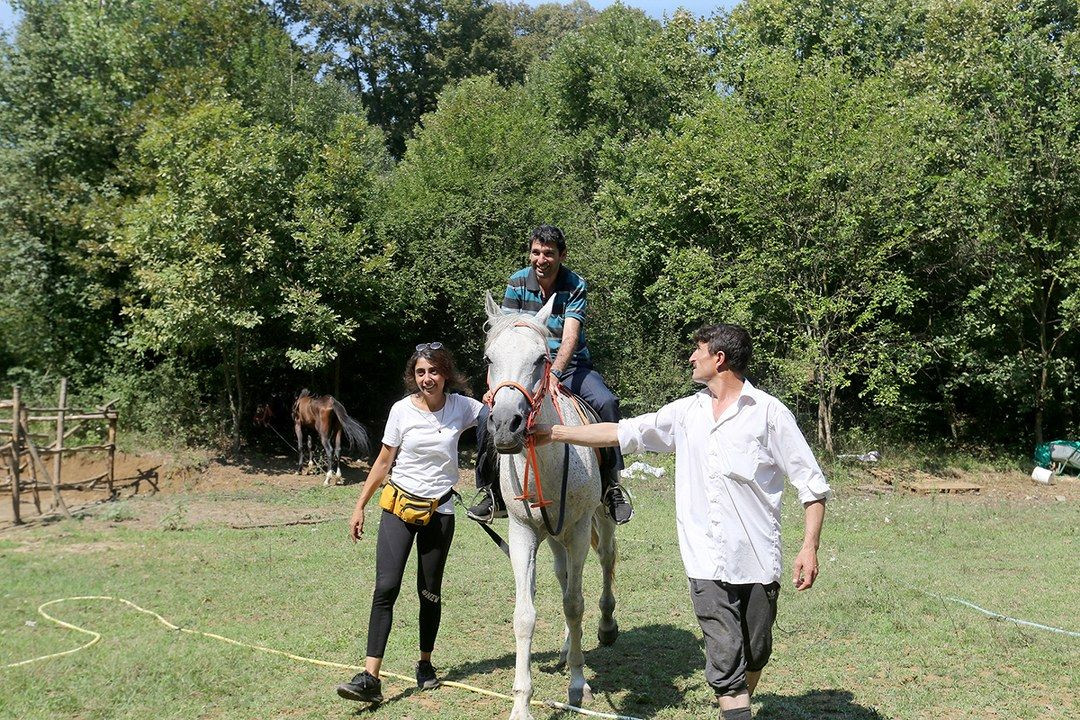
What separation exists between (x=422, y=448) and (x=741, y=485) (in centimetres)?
253

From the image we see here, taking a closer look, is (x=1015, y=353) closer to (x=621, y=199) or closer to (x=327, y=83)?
(x=621, y=199)

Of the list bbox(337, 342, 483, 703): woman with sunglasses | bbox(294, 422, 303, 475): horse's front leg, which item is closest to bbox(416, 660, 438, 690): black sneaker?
bbox(337, 342, 483, 703): woman with sunglasses

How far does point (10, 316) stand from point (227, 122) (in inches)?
378

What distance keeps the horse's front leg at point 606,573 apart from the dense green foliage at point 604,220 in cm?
1407

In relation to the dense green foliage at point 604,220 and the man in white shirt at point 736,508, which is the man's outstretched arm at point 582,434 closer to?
the man in white shirt at point 736,508

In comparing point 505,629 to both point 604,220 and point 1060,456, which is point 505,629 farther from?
point 604,220

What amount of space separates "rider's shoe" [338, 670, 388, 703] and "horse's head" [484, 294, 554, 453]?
2.03 m

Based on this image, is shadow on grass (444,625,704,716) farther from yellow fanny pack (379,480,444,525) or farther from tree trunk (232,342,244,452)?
tree trunk (232,342,244,452)

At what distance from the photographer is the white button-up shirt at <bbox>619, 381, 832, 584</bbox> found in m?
4.56

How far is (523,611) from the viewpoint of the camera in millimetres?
5723

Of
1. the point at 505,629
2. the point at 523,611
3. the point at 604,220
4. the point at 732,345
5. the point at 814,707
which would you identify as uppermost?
the point at 604,220

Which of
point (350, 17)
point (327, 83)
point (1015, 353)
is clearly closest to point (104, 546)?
point (1015, 353)

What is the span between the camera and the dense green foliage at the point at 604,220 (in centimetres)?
2102

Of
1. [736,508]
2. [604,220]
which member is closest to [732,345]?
[736,508]
